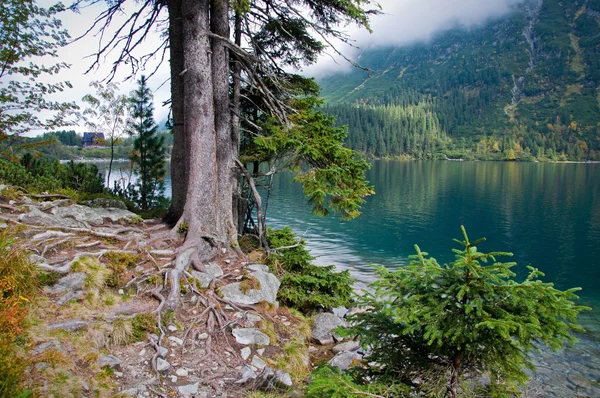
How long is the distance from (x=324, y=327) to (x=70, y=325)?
18.9 ft

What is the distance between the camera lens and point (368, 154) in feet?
506

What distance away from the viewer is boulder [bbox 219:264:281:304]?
7.71 m

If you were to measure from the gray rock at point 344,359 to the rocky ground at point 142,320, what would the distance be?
0.13 ft

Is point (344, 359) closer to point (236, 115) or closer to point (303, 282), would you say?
point (303, 282)

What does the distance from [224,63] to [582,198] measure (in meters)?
55.4

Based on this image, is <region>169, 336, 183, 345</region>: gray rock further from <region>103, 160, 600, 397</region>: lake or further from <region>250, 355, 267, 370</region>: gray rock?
<region>103, 160, 600, 397</region>: lake

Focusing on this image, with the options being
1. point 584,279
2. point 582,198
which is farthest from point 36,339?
point 582,198

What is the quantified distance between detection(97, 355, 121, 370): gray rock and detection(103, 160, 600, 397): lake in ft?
28.1

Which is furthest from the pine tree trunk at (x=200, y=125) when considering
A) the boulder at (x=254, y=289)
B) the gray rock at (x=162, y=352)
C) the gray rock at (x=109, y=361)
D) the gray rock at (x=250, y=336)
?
→ the gray rock at (x=109, y=361)

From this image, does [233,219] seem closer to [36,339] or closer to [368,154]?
[36,339]

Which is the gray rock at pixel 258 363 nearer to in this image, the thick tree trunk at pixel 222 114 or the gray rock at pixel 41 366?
the gray rock at pixel 41 366

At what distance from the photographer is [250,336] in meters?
6.83

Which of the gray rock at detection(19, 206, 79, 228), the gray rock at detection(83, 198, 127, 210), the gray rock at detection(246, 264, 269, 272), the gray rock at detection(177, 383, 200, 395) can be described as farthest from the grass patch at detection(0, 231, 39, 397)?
the gray rock at detection(246, 264, 269, 272)

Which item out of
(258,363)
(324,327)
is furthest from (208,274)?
(324,327)
